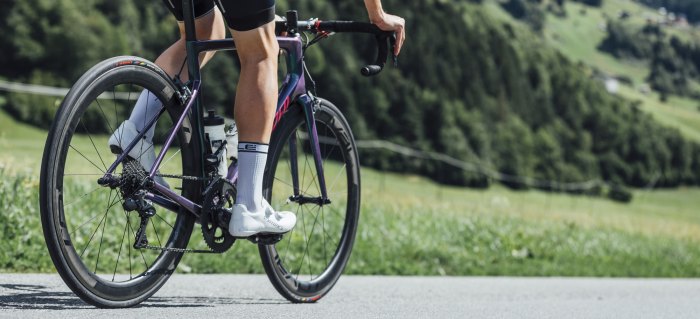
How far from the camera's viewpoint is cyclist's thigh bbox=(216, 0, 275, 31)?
3.62m

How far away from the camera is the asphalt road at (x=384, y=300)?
3.68m

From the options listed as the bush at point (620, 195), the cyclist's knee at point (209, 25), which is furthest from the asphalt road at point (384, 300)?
the bush at point (620, 195)

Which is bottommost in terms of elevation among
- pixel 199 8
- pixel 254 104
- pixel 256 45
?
pixel 254 104

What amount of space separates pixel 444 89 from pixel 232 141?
345 ft

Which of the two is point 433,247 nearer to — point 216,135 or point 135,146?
point 216,135

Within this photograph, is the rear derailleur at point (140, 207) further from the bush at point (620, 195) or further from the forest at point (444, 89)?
the bush at point (620, 195)

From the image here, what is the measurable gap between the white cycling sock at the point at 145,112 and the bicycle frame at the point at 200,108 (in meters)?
0.02

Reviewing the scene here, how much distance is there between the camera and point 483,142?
104m

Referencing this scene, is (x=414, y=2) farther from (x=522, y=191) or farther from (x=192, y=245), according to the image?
(x=192, y=245)

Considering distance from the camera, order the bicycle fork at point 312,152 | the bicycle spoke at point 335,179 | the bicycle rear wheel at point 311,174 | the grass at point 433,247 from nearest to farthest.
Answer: the bicycle rear wheel at point 311,174, the bicycle fork at point 312,152, the bicycle spoke at point 335,179, the grass at point 433,247

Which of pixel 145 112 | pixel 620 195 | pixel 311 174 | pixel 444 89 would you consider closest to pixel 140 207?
pixel 145 112

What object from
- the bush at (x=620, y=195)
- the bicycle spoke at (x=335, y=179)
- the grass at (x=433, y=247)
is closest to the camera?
the bicycle spoke at (x=335, y=179)

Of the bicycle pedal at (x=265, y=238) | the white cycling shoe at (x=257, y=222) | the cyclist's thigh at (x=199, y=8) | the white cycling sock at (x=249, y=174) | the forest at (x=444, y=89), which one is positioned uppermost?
the cyclist's thigh at (x=199, y=8)

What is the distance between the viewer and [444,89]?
108312mm
